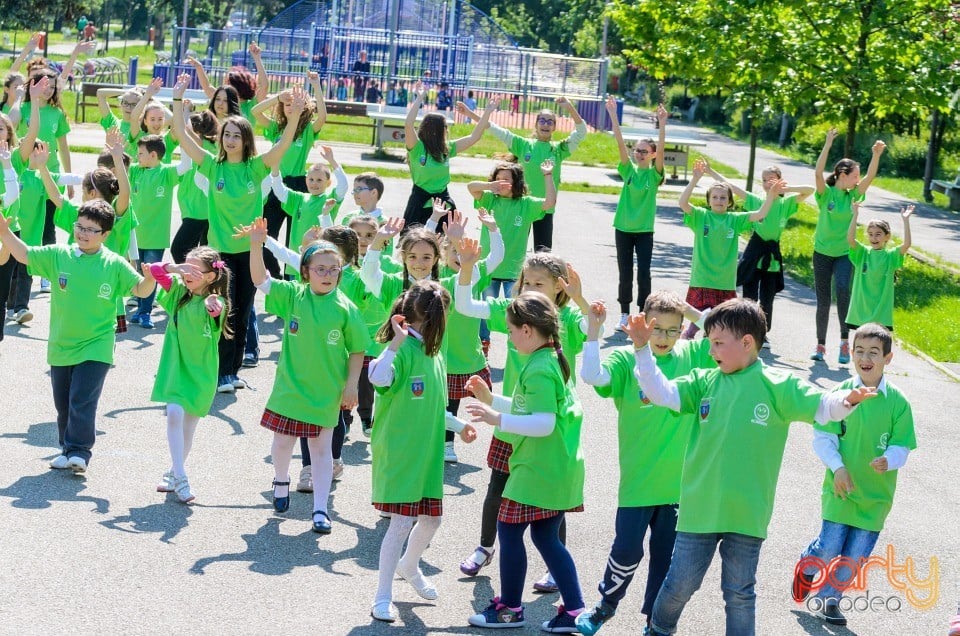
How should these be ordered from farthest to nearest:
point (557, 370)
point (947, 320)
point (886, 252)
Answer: point (947, 320), point (886, 252), point (557, 370)

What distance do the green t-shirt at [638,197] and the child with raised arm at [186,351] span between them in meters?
5.93

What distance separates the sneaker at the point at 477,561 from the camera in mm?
6441

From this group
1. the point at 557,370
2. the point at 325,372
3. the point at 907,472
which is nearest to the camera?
the point at 557,370

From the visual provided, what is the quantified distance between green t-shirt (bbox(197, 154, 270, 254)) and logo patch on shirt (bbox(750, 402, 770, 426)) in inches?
205

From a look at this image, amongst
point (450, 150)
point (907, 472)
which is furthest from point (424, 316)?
point (450, 150)

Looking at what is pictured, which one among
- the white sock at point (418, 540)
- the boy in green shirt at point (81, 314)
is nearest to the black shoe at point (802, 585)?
the white sock at point (418, 540)

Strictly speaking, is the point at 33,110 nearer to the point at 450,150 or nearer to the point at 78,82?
the point at 450,150

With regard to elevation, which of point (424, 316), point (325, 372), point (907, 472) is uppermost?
point (424, 316)

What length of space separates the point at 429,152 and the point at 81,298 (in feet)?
15.1

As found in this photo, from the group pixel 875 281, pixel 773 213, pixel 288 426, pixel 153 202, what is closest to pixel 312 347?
pixel 288 426

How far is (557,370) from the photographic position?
5.63 m

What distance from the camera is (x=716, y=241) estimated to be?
1171 cm

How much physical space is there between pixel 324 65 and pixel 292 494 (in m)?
29.0

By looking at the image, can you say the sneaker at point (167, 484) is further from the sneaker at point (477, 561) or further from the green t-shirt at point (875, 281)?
the green t-shirt at point (875, 281)
